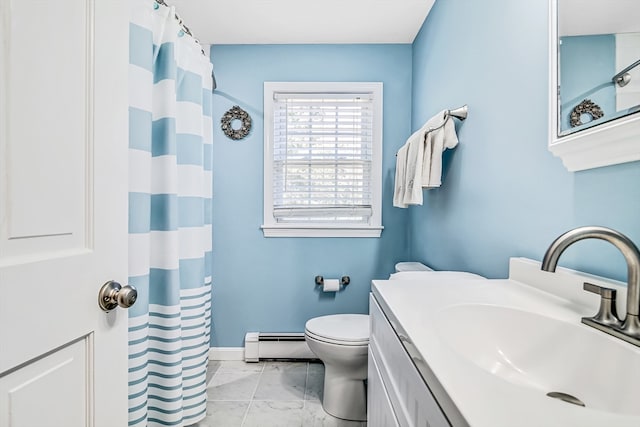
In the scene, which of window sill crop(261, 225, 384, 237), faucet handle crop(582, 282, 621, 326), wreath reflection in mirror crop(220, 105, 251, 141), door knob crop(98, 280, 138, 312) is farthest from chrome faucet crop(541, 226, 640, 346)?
wreath reflection in mirror crop(220, 105, 251, 141)

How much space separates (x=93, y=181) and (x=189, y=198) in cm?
76

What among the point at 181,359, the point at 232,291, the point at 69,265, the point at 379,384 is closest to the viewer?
the point at 69,265

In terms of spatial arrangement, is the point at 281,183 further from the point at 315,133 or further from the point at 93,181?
the point at 93,181

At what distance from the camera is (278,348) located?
7.26 feet

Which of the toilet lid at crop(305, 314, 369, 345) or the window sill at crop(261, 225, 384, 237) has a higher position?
the window sill at crop(261, 225, 384, 237)

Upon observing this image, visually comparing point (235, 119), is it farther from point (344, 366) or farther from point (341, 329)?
point (344, 366)

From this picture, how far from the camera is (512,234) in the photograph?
3.58ft

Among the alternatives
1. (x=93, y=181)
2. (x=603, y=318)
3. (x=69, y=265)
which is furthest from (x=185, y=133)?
(x=603, y=318)

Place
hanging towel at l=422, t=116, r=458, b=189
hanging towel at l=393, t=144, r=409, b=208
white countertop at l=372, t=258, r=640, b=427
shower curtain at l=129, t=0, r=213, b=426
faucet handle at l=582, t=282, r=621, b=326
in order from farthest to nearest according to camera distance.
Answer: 1. hanging towel at l=393, t=144, r=409, b=208
2. hanging towel at l=422, t=116, r=458, b=189
3. shower curtain at l=129, t=0, r=213, b=426
4. faucet handle at l=582, t=282, r=621, b=326
5. white countertop at l=372, t=258, r=640, b=427

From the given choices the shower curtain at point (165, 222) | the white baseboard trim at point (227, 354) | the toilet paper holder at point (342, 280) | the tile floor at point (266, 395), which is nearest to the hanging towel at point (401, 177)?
the toilet paper holder at point (342, 280)

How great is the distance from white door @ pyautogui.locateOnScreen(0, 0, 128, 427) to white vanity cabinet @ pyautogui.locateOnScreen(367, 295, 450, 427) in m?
0.65

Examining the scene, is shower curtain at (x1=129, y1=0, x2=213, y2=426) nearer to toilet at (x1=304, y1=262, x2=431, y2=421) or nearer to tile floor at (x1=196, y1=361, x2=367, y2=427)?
tile floor at (x1=196, y1=361, x2=367, y2=427)

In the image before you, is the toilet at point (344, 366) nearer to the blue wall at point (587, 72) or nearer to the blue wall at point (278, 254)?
the blue wall at point (278, 254)

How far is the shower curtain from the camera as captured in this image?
1101 millimetres
